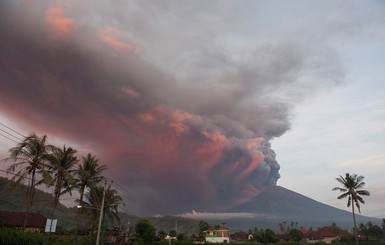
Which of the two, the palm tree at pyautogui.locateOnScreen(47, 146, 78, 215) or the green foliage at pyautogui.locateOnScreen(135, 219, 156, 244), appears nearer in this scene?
the palm tree at pyautogui.locateOnScreen(47, 146, 78, 215)

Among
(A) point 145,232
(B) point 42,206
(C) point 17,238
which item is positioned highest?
(B) point 42,206

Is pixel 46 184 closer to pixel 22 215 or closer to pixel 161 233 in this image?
pixel 22 215

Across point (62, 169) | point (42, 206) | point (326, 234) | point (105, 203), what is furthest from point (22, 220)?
point (326, 234)

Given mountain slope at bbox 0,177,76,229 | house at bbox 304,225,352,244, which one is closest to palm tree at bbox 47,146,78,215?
mountain slope at bbox 0,177,76,229

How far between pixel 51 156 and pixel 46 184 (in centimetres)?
373

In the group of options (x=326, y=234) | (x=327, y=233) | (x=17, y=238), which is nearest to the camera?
(x=17, y=238)

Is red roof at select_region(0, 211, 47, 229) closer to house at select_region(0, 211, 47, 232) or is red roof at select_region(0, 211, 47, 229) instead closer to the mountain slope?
house at select_region(0, 211, 47, 232)

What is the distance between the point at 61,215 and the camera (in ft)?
525

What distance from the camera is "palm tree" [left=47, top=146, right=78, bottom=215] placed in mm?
46800

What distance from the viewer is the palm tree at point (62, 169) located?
154 ft

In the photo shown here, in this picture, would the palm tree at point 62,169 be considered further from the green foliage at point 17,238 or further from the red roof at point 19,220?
the red roof at point 19,220

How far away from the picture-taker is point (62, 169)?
47812mm

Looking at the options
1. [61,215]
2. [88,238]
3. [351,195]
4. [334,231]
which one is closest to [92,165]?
[88,238]

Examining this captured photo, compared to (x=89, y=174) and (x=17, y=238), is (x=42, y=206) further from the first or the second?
(x=17, y=238)
